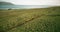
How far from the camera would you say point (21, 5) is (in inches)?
46.4

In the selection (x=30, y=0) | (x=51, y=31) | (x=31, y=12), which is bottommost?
(x=51, y=31)

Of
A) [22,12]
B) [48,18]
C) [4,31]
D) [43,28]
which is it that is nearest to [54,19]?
[48,18]

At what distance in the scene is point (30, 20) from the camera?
100 centimetres

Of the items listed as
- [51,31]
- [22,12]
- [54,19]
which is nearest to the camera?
[51,31]

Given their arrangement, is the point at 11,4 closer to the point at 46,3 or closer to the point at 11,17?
the point at 11,17

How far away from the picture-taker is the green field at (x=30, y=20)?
2.77 ft

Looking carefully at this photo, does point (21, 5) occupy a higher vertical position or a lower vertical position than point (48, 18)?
higher

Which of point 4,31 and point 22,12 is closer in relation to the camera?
point 4,31

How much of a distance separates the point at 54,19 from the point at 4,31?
51cm

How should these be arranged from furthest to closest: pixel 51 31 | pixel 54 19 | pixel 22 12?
pixel 22 12 < pixel 54 19 < pixel 51 31

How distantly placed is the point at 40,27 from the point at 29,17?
224 mm

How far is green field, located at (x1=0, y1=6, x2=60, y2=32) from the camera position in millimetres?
845

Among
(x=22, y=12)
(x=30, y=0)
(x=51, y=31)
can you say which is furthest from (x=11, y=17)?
(x=51, y=31)

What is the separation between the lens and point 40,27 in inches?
33.8
